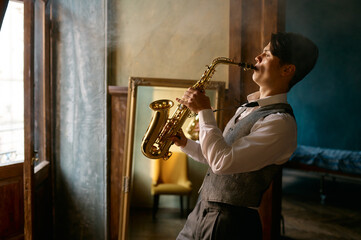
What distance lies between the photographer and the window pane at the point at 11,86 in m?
2.39

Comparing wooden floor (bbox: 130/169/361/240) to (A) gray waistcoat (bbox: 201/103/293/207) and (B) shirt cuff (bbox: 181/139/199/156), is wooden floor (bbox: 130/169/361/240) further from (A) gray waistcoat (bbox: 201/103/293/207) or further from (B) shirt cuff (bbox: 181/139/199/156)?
(A) gray waistcoat (bbox: 201/103/293/207)

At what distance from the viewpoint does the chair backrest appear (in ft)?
8.54

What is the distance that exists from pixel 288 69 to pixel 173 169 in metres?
1.45

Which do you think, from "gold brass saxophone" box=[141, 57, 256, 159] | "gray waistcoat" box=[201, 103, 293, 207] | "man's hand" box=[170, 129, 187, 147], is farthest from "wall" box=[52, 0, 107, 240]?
"gray waistcoat" box=[201, 103, 293, 207]

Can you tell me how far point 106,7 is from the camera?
2697 millimetres

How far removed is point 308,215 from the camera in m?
4.25

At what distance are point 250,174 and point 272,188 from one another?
1.23m

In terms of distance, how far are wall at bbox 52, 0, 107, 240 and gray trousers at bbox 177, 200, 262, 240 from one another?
1.50m

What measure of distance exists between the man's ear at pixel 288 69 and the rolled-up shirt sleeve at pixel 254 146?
0.24 meters

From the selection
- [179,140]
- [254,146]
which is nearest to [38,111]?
[179,140]

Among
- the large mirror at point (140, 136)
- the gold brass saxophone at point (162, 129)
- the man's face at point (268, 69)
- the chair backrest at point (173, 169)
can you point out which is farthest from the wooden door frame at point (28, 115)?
the man's face at point (268, 69)

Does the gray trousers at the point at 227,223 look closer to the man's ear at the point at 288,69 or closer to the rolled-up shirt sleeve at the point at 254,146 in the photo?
the rolled-up shirt sleeve at the point at 254,146

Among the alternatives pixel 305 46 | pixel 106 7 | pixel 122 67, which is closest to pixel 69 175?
pixel 122 67

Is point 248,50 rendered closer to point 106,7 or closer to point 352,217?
point 106,7
